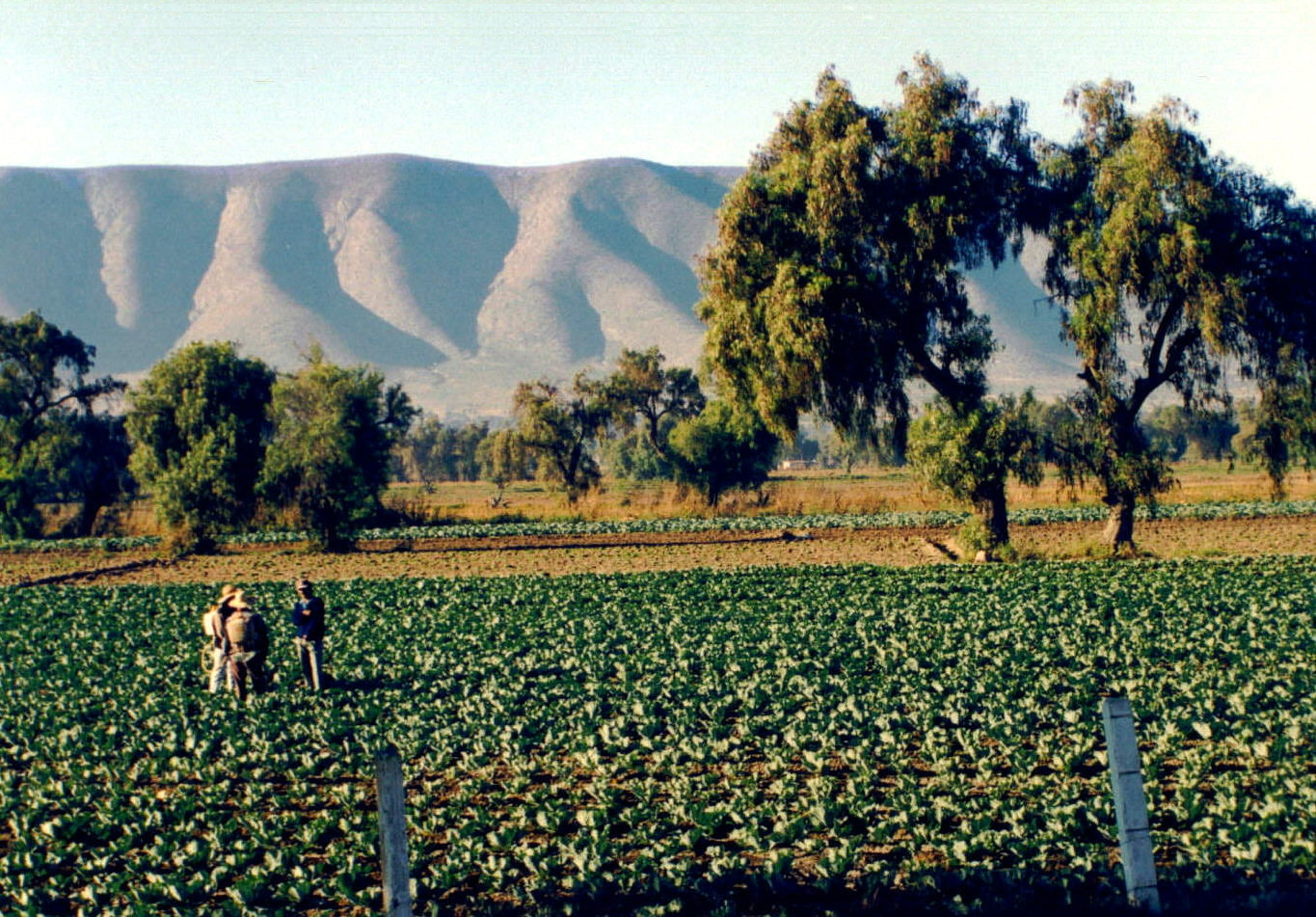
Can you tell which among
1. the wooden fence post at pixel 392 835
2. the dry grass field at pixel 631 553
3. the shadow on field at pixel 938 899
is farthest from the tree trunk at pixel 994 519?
the wooden fence post at pixel 392 835

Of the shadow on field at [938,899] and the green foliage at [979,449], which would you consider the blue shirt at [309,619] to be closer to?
the shadow on field at [938,899]

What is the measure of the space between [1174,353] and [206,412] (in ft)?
133

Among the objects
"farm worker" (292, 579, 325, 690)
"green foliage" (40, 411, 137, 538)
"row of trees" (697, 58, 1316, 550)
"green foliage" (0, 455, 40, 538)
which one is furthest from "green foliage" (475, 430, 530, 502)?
"farm worker" (292, 579, 325, 690)

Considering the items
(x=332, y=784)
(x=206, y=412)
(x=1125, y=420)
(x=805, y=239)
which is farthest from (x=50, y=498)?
(x=332, y=784)

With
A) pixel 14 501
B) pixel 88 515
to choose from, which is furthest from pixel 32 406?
pixel 14 501

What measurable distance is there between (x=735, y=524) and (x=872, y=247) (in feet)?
76.5

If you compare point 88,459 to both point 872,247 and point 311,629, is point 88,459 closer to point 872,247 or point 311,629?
point 872,247

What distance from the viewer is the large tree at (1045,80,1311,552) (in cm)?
3152

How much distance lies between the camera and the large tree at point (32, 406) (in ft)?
199

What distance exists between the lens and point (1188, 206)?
31594mm

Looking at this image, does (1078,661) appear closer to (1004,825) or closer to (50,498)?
(1004,825)

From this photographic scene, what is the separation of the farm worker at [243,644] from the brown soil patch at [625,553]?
757 inches

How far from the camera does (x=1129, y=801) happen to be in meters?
7.82

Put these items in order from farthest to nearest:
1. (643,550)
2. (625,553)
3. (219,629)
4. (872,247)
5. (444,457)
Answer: (444,457) < (643,550) < (625,553) < (872,247) < (219,629)
